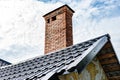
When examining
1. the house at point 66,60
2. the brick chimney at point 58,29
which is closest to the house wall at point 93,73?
the house at point 66,60

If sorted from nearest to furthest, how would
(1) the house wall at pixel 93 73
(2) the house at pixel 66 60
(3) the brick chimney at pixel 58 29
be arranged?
1. (2) the house at pixel 66 60
2. (1) the house wall at pixel 93 73
3. (3) the brick chimney at pixel 58 29

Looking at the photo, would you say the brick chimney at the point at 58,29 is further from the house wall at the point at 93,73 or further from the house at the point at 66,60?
the house wall at the point at 93,73

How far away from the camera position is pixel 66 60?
4.21m

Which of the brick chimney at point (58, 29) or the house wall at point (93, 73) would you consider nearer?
the house wall at point (93, 73)

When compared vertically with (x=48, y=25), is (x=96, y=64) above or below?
below

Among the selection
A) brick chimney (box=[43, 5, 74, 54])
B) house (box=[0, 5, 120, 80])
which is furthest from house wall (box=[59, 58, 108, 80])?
brick chimney (box=[43, 5, 74, 54])

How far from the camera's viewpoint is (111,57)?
505cm

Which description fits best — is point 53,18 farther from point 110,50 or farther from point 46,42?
point 110,50

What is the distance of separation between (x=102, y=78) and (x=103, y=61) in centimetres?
40

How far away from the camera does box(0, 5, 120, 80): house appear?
3.69 metres

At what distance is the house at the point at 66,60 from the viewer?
3.69 meters

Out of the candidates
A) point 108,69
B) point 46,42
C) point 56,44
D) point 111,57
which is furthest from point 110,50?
point 46,42

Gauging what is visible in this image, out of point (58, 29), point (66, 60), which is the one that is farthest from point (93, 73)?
point (58, 29)

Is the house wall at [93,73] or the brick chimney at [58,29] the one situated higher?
the brick chimney at [58,29]
